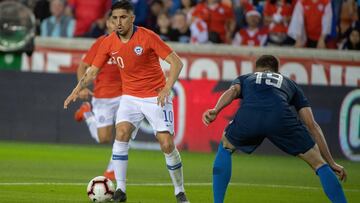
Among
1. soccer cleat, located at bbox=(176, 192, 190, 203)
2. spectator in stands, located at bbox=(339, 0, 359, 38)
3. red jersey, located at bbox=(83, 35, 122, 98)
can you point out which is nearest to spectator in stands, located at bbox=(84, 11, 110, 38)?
spectator in stands, located at bbox=(339, 0, 359, 38)

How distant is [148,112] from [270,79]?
2276mm

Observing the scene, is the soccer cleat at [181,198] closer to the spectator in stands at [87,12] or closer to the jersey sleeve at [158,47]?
the jersey sleeve at [158,47]

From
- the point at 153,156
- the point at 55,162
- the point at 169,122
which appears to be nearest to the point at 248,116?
the point at 169,122

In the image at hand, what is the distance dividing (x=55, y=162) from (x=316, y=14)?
22.5 feet

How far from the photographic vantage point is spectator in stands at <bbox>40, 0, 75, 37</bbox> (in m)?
23.9

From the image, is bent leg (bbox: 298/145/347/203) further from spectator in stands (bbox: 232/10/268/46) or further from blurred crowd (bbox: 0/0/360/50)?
spectator in stands (bbox: 232/10/268/46)

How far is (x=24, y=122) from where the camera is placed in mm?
22609

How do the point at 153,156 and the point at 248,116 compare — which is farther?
the point at 153,156

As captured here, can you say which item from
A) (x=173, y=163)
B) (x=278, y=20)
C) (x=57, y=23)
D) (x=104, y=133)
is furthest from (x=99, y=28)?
(x=173, y=163)

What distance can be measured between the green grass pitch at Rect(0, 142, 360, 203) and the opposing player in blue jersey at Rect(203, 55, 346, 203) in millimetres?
1879

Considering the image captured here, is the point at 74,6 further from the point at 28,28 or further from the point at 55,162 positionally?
the point at 55,162

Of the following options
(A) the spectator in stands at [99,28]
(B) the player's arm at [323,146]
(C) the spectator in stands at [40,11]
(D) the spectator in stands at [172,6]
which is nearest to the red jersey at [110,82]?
(B) the player's arm at [323,146]

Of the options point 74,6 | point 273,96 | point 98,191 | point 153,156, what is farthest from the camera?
point 74,6

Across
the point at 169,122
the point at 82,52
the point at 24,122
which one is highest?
the point at 169,122
